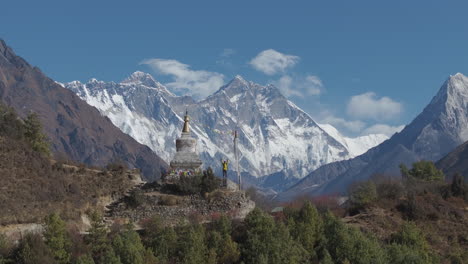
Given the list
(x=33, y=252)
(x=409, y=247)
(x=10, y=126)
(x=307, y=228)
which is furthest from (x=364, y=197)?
(x=10, y=126)

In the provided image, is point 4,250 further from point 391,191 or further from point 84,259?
point 391,191

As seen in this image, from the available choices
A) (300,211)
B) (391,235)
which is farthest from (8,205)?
(391,235)

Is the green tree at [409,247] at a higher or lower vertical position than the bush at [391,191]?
lower

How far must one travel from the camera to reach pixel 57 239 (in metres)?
49.7

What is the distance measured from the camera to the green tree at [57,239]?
49250 millimetres

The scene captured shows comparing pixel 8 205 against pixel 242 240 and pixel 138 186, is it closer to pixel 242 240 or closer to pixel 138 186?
pixel 138 186

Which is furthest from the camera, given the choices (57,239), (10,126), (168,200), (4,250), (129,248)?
(10,126)

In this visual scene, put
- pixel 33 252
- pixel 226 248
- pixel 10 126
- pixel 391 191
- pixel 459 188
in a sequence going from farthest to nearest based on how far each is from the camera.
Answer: pixel 459 188 → pixel 391 191 → pixel 10 126 → pixel 226 248 → pixel 33 252

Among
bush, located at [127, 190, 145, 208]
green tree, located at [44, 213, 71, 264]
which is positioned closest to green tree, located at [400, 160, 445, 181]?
bush, located at [127, 190, 145, 208]

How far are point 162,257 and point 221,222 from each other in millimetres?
7583

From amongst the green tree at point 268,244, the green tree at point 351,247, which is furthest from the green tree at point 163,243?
the green tree at point 351,247

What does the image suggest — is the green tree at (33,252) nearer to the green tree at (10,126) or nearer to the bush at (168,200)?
the bush at (168,200)

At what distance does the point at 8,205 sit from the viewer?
188 ft

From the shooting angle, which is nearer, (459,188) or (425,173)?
(459,188)
